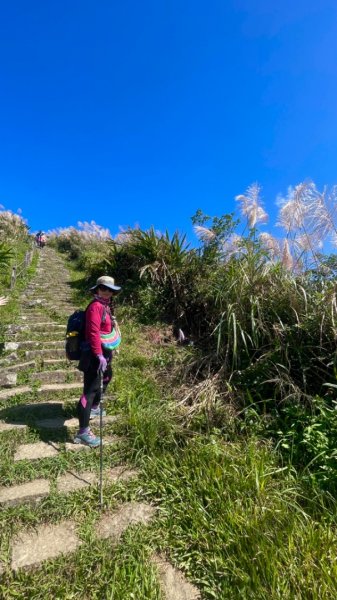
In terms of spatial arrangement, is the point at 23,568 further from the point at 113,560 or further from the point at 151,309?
the point at 151,309

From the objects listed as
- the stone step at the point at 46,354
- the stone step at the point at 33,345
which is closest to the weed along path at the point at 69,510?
the stone step at the point at 46,354

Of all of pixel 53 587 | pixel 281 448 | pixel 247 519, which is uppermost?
pixel 281 448

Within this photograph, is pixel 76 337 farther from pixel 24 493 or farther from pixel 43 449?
pixel 24 493

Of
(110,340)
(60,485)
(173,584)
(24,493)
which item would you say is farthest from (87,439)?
(173,584)

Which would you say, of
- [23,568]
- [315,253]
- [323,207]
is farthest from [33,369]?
[323,207]

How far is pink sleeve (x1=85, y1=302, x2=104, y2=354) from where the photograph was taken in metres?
3.08

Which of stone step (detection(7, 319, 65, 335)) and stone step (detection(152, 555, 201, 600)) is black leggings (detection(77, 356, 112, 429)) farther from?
stone step (detection(7, 319, 65, 335))

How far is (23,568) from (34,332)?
4.40 m

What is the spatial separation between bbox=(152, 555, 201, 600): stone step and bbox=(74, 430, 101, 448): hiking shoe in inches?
50.2

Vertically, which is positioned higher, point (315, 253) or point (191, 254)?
point (191, 254)

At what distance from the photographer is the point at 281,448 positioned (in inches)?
117

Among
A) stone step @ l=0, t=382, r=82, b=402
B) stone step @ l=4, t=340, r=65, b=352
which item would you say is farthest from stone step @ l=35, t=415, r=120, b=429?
stone step @ l=4, t=340, r=65, b=352

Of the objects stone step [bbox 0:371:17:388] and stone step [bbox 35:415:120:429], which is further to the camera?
stone step [bbox 0:371:17:388]

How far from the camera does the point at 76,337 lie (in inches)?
127
